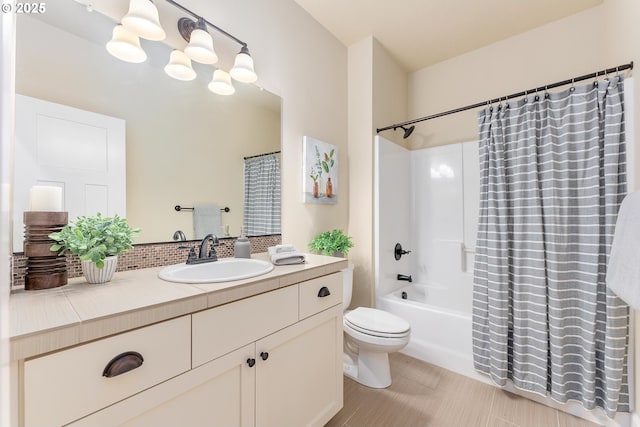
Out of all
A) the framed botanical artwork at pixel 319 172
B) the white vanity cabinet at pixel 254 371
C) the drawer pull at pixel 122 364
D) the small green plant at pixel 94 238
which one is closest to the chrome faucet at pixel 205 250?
the small green plant at pixel 94 238

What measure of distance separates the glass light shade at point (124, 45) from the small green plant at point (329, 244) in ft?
4.63

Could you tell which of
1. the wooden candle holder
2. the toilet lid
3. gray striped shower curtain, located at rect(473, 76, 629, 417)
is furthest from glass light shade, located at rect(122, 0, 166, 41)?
gray striped shower curtain, located at rect(473, 76, 629, 417)

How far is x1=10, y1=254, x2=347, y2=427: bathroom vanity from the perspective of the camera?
0.62 metres

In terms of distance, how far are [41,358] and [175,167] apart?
2.98ft

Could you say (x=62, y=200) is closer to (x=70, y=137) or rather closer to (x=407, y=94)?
(x=70, y=137)

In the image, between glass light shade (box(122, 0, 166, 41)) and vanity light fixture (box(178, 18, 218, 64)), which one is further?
vanity light fixture (box(178, 18, 218, 64))

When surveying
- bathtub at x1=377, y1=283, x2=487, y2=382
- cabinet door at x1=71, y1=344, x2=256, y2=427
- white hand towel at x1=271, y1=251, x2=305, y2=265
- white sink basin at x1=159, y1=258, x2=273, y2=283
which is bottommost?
bathtub at x1=377, y1=283, x2=487, y2=382

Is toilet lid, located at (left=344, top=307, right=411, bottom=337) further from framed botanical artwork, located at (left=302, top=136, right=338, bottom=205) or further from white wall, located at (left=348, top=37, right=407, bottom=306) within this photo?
framed botanical artwork, located at (left=302, top=136, right=338, bottom=205)

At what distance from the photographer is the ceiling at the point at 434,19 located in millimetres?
2006

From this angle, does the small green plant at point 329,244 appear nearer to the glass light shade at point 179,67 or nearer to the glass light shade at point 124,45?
the glass light shade at point 179,67

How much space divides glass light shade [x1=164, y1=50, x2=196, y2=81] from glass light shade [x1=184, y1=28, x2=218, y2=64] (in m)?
0.04

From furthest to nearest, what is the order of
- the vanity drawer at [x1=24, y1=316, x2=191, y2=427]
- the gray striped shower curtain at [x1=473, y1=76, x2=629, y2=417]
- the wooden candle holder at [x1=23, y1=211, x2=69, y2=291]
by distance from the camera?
the gray striped shower curtain at [x1=473, y1=76, x2=629, y2=417] < the wooden candle holder at [x1=23, y1=211, x2=69, y2=291] < the vanity drawer at [x1=24, y1=316, x2=191, y2=427]

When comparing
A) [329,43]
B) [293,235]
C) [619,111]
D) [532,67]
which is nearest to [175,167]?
[293,235]

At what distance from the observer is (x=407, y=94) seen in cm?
298
